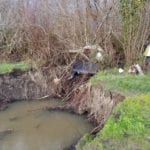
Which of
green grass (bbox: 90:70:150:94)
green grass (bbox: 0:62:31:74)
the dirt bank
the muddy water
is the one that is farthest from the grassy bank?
green grass (bbox: 0:62:31:74)

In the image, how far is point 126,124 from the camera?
5258 millimetres

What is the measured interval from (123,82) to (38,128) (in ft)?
6.31

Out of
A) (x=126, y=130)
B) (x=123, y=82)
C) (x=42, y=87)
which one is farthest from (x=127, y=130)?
(x=42, y=87)

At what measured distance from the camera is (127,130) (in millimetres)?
5176

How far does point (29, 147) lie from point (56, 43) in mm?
3861

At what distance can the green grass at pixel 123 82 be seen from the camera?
272 inches

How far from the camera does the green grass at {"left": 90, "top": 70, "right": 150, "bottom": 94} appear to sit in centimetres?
692

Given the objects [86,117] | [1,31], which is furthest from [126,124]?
[1,31]

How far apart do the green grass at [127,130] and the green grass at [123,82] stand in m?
1.20

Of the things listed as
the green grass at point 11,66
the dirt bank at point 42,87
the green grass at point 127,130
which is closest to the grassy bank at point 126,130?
the green grass at point 127,130

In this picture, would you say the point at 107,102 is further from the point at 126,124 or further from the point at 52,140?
the point at 126,124

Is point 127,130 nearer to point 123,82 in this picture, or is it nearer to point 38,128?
point 123,82

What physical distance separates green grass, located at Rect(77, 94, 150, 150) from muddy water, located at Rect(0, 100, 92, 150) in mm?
1352

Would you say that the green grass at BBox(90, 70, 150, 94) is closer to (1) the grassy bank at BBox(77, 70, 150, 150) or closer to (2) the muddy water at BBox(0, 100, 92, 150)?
(2) the muddy water at BBox(0, 100, 92, 150)
